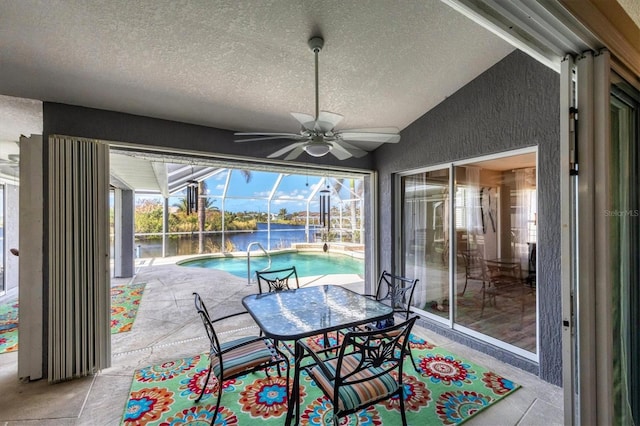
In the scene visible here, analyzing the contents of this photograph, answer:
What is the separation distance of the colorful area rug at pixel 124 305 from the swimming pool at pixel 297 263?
3.38 meters

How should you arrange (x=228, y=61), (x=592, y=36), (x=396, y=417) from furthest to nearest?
(x=228, y=61)
(x=396, y=417)
(x=592, y=36)

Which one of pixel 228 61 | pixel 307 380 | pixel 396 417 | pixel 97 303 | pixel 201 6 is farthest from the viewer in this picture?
pixel 97 303

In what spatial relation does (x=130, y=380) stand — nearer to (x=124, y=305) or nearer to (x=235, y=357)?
(x=235, y=357)

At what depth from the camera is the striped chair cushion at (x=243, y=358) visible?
2.06 meters

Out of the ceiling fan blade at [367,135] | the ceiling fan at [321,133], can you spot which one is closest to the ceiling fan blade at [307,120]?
the ceiling fan at [321,133]

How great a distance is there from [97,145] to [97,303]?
4.96 feet

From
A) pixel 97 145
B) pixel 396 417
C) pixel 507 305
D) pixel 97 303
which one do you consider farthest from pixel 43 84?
pixel 507 305

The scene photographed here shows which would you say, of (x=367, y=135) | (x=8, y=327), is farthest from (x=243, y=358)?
(x=8, y=327)

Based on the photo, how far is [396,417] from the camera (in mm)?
2109

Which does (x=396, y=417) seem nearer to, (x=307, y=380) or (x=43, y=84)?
(x=307, y=380)

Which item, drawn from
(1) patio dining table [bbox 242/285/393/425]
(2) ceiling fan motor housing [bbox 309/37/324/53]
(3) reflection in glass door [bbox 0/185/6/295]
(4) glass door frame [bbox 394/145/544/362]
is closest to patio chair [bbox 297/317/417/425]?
(1) patio dining table [bbox 242/285/393/425]

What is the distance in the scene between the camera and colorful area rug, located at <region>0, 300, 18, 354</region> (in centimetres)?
333

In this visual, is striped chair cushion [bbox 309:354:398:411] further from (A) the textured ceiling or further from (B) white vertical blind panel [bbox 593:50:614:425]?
(A) the textured ceiling

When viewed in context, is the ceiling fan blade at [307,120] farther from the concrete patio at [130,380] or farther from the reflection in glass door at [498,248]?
the concrete patio at [130,380]
